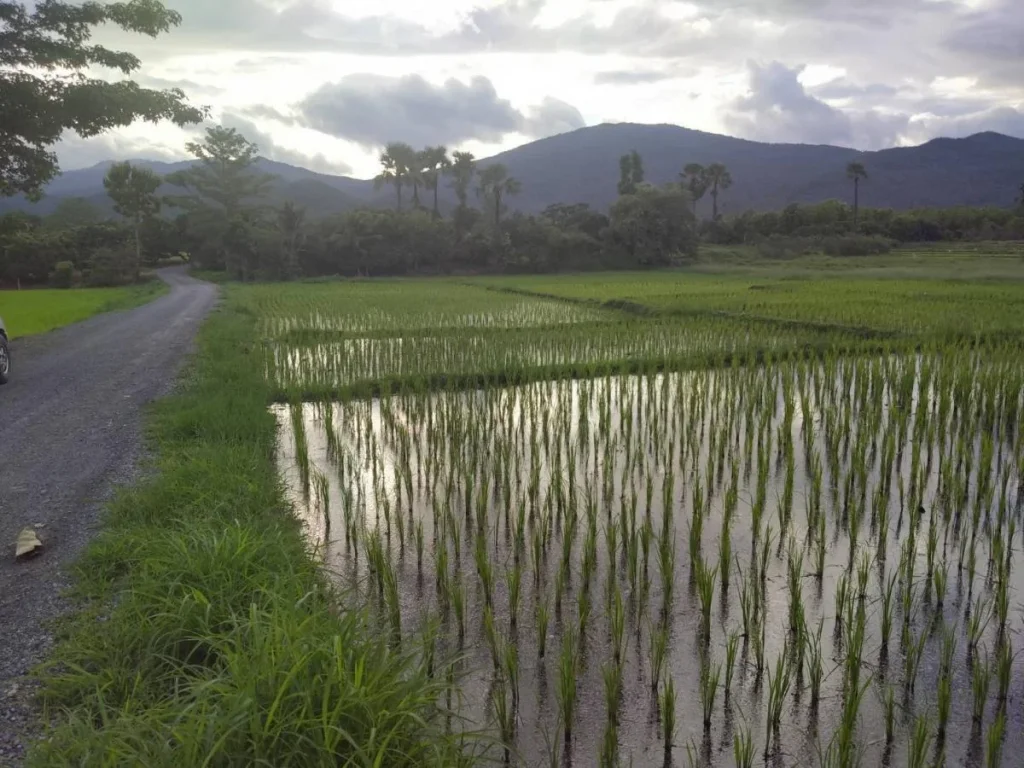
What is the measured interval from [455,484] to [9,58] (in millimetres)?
11620

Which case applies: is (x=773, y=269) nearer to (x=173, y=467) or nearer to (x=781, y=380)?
(x=781, y=380)

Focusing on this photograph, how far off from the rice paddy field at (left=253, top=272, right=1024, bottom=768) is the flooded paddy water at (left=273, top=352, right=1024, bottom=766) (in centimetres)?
2

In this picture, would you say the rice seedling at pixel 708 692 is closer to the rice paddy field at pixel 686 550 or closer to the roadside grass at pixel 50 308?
the rice paddy field at pixel 686 550

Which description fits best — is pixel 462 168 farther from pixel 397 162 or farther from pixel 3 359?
pixel 3 359

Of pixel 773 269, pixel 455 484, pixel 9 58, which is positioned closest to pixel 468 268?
pixel 773 269

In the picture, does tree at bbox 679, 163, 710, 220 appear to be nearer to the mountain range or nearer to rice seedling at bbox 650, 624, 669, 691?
the mountain range

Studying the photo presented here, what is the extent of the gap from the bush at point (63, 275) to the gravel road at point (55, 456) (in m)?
27.8

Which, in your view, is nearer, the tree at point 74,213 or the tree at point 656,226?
the tree at point 656,226

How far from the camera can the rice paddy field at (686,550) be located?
301cm

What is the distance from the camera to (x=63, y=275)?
38375 millimetres

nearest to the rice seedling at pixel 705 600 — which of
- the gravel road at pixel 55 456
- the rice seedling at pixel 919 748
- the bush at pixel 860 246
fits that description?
the rice seedling at pixel 919 748

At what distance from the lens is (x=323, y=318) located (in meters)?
17.5

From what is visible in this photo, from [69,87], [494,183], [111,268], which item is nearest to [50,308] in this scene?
[69,87]

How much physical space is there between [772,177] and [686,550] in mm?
173271
